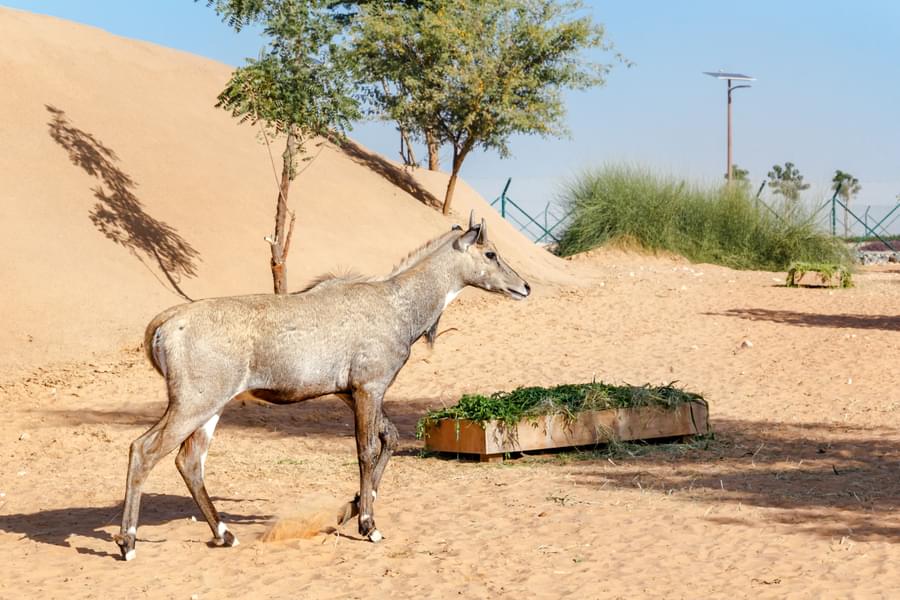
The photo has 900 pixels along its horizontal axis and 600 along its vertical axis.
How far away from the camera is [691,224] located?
34094 millimetres

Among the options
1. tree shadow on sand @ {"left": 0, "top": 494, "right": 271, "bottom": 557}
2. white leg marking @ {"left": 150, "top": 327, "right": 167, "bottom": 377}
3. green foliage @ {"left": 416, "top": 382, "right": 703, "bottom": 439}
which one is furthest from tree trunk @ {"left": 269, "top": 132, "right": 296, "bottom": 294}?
white leg marking @ {"left": 150, "top": 327, "right": 167, "bottom": 377}

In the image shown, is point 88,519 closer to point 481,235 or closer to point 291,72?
point 481,235

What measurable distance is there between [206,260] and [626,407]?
12.6 metres

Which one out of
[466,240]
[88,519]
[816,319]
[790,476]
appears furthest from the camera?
[816,319]

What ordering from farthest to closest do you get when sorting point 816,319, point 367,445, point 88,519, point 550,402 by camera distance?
point 816,319
point 550,402
point 88,519
point 367,445

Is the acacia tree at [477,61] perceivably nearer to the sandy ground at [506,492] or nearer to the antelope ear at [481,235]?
the sandy ground at [506,492]

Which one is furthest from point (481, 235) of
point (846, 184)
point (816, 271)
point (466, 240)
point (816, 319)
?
point (846, 184)

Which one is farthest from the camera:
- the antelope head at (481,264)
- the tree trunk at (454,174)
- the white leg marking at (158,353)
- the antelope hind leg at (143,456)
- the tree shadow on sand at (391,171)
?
the tree shadow on sand at (391,171)

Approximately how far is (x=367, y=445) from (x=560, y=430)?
3.68 m

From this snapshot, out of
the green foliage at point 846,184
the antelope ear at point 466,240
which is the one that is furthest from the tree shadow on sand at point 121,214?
the green foliage at point 846,184

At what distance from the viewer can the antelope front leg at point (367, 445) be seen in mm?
8117

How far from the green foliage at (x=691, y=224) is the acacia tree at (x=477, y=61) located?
644 cm

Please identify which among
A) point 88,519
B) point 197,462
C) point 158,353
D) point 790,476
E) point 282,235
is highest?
point 282,235

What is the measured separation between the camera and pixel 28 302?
18984mm
